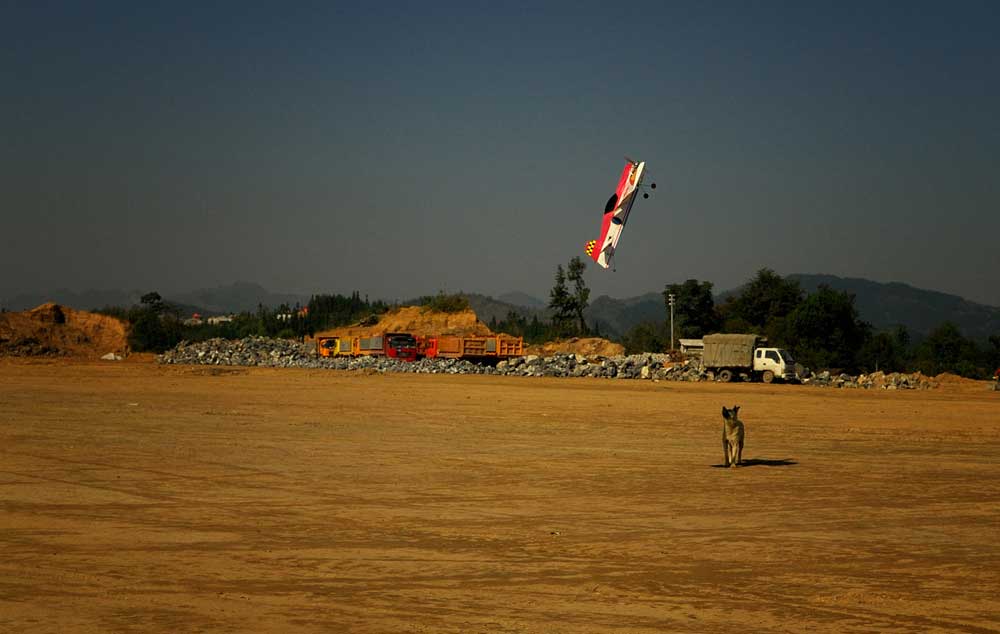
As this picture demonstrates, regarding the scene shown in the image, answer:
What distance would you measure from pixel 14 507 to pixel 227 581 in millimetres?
4508

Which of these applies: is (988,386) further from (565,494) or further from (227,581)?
(227,581)

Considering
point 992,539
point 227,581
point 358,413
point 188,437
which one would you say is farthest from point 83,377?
point 992,539

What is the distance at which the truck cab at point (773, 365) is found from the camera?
39375 millimetres

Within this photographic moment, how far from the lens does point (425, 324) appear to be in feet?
235

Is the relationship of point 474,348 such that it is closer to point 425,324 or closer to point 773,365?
point 425,324

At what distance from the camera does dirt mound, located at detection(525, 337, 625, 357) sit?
61250 mm

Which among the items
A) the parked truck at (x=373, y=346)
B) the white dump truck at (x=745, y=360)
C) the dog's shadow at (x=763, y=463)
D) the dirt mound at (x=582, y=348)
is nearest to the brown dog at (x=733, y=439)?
the dog's shadow at (x=763, y=463)

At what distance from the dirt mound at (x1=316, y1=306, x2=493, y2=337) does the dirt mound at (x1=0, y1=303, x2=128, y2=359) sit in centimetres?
1637

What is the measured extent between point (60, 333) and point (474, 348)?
33537mm

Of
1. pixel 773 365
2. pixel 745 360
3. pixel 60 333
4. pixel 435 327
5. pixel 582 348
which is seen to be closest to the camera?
pixel 773 365

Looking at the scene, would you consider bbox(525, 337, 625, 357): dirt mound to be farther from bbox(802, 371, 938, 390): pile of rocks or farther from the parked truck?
bbox(802, 371, 938, 390): pile of rocks

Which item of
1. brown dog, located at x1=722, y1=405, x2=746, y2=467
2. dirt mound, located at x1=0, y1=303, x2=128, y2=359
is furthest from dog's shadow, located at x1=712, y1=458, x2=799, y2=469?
dirt mound, located at x1=0, y1=303, x2=128, y2=359

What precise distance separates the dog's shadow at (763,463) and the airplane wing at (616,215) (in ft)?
111

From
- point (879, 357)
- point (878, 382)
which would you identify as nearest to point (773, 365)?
point (878, 382)
